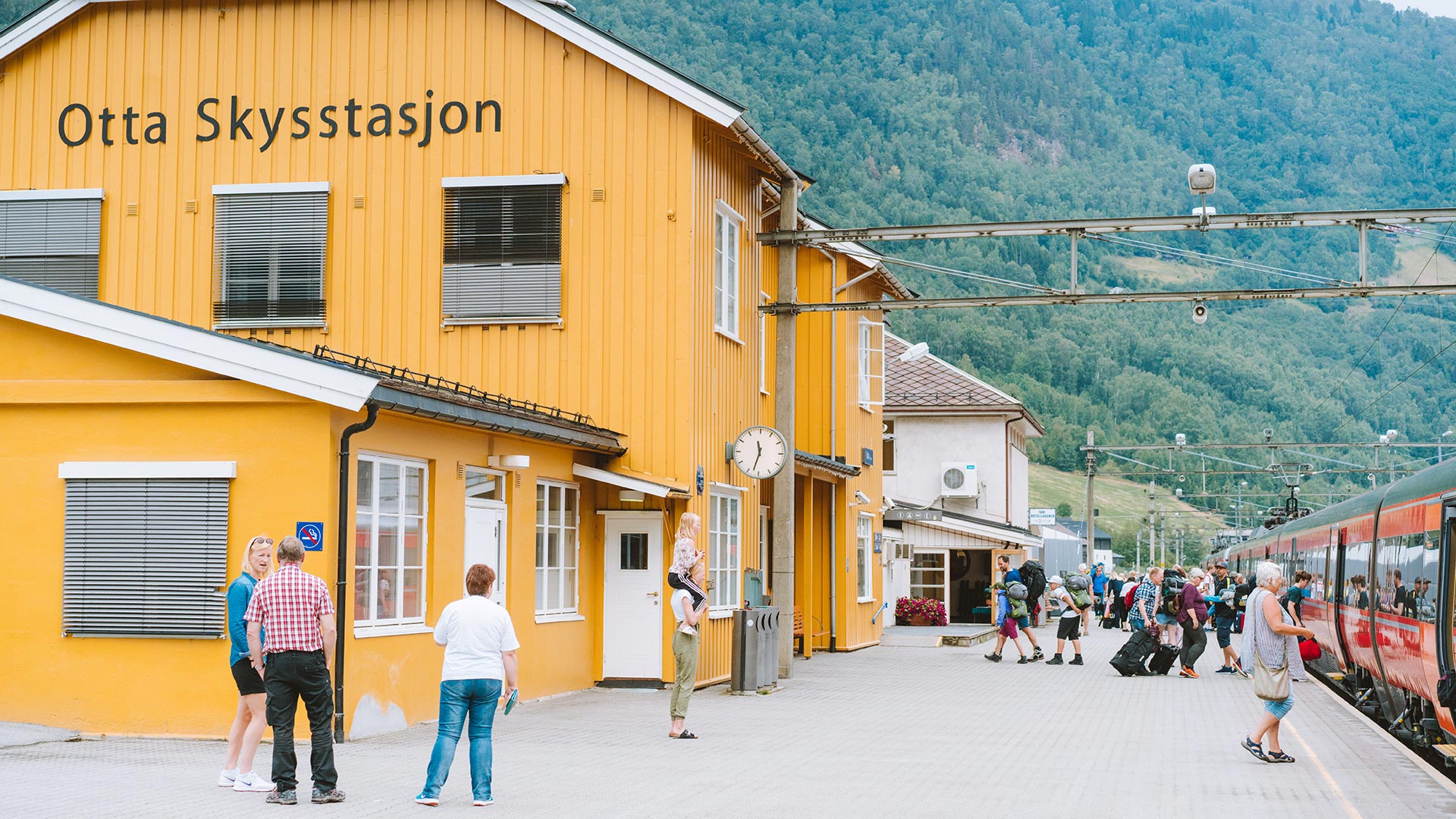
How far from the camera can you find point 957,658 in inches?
1054

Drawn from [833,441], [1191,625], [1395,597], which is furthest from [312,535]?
[833,441]

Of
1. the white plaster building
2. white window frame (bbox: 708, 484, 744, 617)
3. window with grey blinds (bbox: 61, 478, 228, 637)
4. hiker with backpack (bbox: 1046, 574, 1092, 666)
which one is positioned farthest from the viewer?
the white plaster building

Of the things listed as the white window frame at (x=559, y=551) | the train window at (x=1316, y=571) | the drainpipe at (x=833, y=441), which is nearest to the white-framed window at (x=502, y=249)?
the white window frame at (x=559, y=551)

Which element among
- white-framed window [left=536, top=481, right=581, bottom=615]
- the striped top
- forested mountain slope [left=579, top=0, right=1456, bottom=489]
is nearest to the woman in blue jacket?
white-framed window [left=536, top=481, right=581, bottom=615]

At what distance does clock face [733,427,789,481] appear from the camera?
64.3ft

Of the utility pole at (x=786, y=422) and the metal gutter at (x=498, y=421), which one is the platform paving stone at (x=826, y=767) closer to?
the utility pole at (x=786, y=422)

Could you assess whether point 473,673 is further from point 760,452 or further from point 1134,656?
point 1134,656

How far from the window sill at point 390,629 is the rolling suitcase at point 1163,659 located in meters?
12.5

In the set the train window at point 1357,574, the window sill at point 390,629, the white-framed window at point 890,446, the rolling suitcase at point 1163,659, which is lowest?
the rolling suitcase at point 1163,659

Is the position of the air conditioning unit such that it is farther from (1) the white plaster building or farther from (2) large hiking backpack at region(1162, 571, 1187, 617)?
(2) large hiking backpack at region(1162, 571, 1187, 617)

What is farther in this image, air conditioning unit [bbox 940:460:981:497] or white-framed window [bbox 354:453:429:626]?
air conditioning unit [bbox 940:460:981:497]

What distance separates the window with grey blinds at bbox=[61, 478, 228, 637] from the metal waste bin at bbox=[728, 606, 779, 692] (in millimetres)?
7015

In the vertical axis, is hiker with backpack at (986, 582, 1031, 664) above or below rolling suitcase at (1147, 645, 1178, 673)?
above

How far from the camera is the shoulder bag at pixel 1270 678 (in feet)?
40.4
